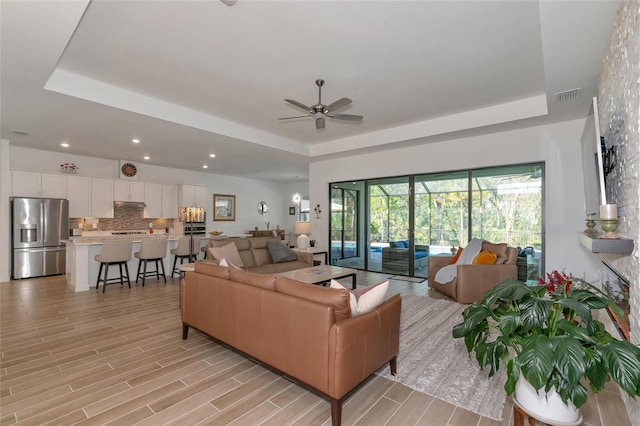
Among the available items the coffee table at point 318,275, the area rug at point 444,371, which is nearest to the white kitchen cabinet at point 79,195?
the coffee table at point 318,275

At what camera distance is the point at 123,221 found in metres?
7.79

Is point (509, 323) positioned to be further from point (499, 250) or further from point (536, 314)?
point (499, 250)

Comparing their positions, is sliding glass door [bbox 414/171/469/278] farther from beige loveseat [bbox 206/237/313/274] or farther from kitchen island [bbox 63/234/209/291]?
kitchen island [bbox 63/234/209/291]

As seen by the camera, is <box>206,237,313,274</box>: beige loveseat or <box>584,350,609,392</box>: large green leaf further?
<box>206,237,313,274</box>: beige loveseat

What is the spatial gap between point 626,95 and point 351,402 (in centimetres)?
282

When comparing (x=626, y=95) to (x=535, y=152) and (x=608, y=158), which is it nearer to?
(x=608, y=158)

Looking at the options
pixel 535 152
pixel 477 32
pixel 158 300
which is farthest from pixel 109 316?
pixel 535 152

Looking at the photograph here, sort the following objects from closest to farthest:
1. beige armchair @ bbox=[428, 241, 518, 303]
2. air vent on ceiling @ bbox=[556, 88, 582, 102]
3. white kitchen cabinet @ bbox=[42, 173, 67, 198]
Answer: air vent on ceiling @ bbox=[556, 88, 582, 102] → beige armchair @ bbox=[428, 241, 518, 303] → white kitchen cabinet @ bbox=[42, 173, 67, 198]

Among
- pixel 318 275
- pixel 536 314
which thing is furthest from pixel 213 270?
pixel 536 314

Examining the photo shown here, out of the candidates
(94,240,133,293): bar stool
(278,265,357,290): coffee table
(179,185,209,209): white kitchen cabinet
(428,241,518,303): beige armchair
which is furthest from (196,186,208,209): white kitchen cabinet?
(428,241,518,303): beige armchair

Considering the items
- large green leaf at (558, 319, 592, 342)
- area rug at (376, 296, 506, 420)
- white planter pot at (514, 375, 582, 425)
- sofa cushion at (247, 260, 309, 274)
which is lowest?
area rug at (376, 296, 506, 420)

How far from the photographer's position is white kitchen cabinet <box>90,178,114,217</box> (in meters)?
7.05

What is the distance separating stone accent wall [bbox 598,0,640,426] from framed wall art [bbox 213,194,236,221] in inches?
366

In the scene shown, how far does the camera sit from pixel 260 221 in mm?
11188
